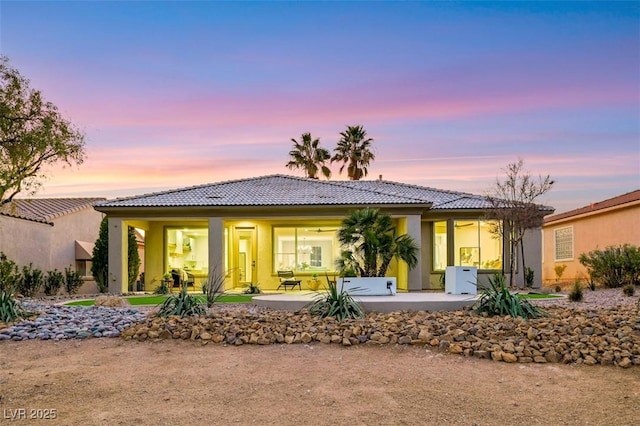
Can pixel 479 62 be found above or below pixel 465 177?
above

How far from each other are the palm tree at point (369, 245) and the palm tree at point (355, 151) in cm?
2124

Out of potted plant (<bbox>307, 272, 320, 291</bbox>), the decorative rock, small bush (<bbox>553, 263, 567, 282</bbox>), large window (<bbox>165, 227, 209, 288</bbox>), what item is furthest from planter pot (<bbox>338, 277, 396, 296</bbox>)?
small bush (<bbox>553, 263, 567, 282</bbox>)

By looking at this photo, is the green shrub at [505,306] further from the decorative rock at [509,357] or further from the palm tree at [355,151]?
the palm tree at [355,151]

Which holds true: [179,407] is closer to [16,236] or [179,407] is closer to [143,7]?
[143,7]

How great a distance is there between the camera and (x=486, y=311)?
36.7 feet

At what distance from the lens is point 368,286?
49.1ft

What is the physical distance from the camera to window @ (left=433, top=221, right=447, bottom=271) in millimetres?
22438

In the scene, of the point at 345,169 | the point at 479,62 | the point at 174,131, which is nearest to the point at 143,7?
the point at 174,131

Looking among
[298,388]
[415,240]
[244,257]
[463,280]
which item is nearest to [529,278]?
[415,240]

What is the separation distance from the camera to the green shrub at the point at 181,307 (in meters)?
11.0

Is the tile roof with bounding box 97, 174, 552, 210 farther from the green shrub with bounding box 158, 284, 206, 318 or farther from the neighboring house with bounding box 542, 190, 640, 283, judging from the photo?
the green shrub with bounding box 158, 284, 206, 318

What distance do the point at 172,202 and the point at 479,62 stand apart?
1233 centimetres

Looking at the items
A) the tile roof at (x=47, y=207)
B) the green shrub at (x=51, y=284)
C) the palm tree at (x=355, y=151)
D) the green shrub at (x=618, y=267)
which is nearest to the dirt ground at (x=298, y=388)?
the green shrub at (x=51, y=284)

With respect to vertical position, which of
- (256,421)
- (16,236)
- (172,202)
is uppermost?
(172,202)
